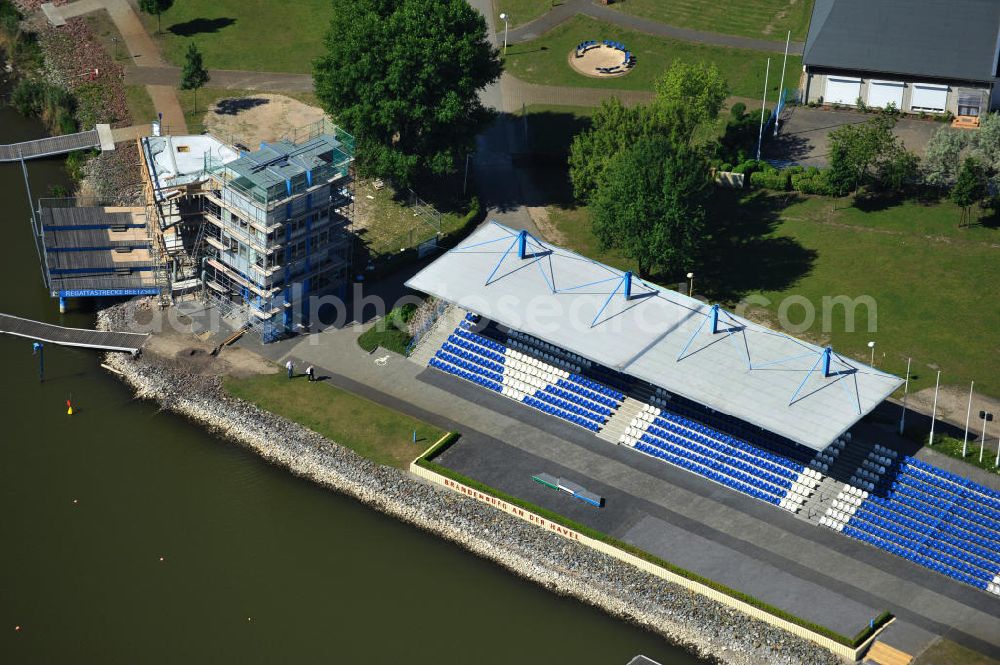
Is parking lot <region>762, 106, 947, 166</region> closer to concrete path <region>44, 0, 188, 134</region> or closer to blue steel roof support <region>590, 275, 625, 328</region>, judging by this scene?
blue steel roof support <region>590, 275, 625, 328</region>

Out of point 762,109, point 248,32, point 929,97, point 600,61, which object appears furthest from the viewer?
point 248,32

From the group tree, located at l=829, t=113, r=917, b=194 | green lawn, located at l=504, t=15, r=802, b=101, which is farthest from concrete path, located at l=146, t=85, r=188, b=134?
tree, located at l=829, t=113, r=917, b=194

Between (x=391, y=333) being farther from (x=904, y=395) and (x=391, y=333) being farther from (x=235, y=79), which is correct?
(x=235, y=79)

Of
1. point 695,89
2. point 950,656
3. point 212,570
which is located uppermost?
point 695,89

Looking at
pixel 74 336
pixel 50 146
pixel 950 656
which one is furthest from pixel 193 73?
pixel 950 656

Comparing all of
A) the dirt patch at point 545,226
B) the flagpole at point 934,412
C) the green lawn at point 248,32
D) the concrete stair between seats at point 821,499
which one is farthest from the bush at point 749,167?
the green lawn at point 248,32

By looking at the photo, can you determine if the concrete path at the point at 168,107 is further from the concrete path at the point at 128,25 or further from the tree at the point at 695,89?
the tree at the point at 695,89
